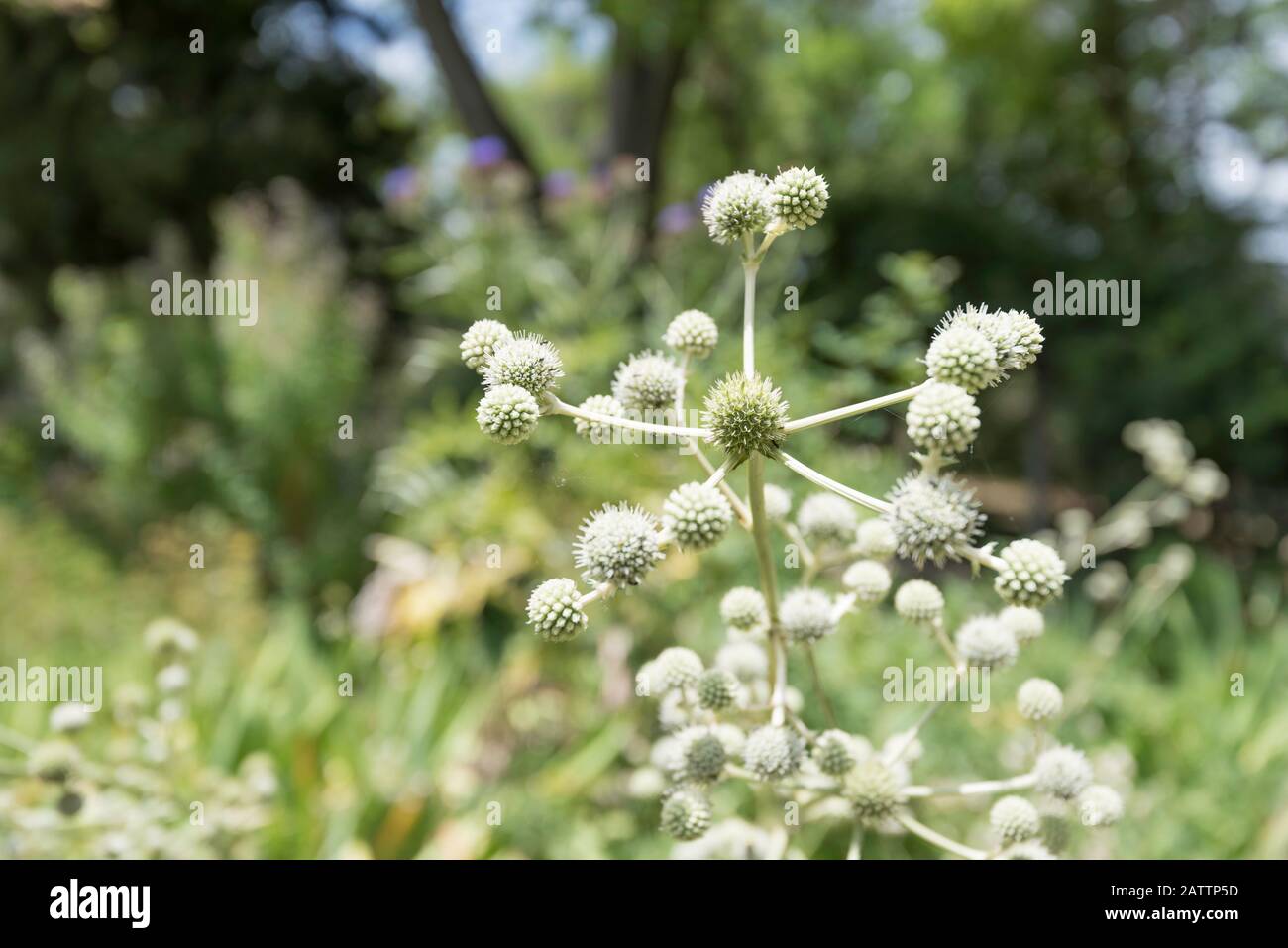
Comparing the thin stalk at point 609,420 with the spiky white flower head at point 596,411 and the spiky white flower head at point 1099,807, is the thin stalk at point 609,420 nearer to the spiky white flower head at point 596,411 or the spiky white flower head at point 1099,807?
the spiky white flower head at point 596,411

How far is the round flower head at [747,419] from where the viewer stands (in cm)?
85

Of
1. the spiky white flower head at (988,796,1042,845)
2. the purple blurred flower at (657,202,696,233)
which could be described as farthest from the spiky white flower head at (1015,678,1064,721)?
the purple blurred flower at (657,202,696,233)

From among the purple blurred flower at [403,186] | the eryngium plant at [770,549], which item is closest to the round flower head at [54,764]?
the eryngium plant at [770,549]

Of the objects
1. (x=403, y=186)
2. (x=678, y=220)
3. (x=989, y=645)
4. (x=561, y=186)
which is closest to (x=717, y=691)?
(x=989, y=645)

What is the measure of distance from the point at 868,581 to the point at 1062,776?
288 mm

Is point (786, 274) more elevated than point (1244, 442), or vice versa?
point (786, 274)

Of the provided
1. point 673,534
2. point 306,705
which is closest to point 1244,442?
point 306,705

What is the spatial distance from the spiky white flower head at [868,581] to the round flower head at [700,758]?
9.3 inches

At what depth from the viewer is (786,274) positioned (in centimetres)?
361

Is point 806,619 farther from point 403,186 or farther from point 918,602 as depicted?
point 403,186

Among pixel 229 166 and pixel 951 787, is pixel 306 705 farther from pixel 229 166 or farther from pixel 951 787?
pixel 229 166

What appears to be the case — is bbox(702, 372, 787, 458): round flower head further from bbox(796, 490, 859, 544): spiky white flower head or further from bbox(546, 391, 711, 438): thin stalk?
bbox(796, 490, 859, 544): spiky white flower head

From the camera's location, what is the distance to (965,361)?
814mm

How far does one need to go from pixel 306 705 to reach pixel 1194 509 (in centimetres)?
553
